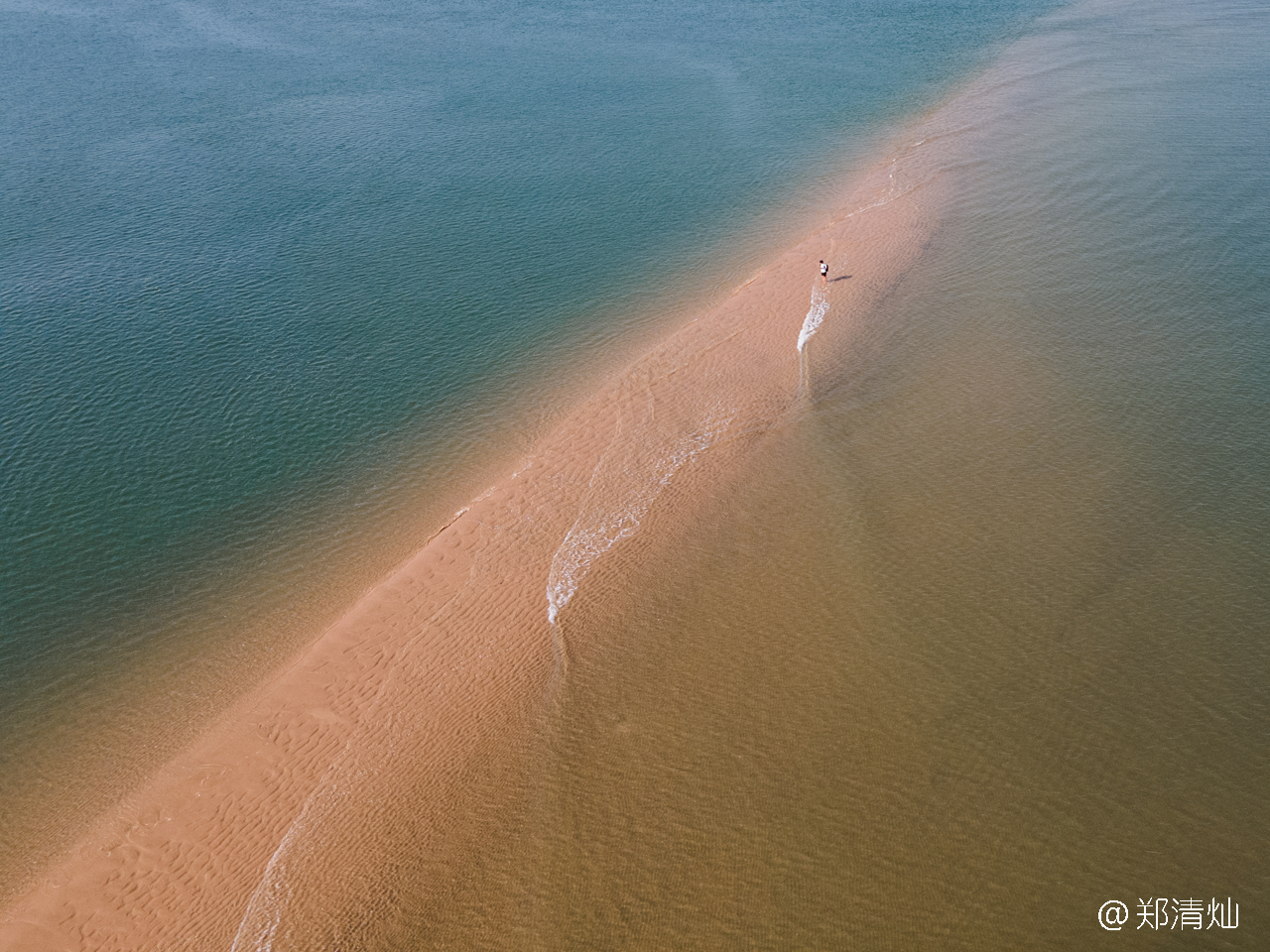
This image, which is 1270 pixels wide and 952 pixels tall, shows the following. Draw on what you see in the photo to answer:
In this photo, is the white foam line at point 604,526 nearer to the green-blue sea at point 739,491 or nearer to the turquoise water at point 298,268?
the green-blue sea at point 739,491

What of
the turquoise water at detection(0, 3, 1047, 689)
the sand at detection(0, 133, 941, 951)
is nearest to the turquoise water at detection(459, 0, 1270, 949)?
the sand at detection(0, 133, 941, 951)

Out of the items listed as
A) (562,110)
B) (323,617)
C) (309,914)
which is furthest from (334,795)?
(562,110)

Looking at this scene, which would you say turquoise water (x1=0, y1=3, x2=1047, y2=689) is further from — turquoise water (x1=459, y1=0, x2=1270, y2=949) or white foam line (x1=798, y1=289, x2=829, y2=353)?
turquoise water (x1=459, y1=0, x2=1270, y2=949)

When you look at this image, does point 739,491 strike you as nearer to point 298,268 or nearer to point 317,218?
point 298,268

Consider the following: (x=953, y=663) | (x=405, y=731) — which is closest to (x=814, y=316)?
(x=953, y=663)

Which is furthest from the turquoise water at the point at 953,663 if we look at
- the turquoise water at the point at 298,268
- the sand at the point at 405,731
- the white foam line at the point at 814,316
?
the turquoise water at the point at 298,268
